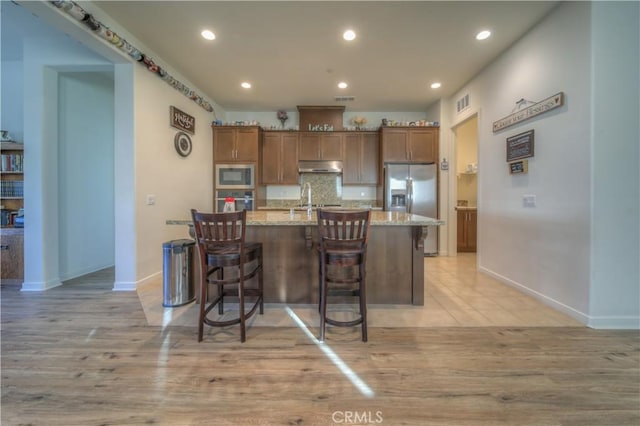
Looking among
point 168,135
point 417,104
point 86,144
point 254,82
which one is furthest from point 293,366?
point 417,104

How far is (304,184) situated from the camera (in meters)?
5.68

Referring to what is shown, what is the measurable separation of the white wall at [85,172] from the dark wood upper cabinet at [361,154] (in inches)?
155

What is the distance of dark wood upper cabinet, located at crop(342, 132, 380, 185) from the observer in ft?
17.5

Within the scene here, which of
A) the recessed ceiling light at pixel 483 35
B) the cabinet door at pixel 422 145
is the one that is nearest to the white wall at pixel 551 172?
the recessed ceiling light at pixel 483 35

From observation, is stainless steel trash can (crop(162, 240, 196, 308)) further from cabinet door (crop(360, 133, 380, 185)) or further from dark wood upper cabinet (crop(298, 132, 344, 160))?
cabinet door (crop(360, 133, 380, 185))

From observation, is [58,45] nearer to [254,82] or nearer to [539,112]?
[254,82]

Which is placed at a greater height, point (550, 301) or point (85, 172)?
point (85, 172)

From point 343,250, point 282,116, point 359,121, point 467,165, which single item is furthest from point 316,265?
point 467,165

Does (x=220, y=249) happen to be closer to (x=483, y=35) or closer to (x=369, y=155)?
(x=483, y=35)

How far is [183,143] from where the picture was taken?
13.6 ft

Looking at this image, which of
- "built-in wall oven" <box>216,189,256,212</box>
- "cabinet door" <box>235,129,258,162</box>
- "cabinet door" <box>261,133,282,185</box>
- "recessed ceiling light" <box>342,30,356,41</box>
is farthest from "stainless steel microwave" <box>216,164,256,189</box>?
"recessed ceiling light" <box>342,30,356,41</box>

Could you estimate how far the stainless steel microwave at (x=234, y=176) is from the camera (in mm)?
5242

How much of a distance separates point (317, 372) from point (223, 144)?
474cm

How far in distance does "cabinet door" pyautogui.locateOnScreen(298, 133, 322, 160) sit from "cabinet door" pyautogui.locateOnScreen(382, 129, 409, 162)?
132 centimetres
